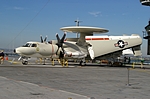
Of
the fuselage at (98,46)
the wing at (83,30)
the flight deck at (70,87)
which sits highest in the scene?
the wing at (83,30)

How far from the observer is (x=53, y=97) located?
30.0 ft

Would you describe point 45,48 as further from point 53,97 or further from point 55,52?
point 53,97

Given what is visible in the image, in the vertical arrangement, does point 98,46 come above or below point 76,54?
above

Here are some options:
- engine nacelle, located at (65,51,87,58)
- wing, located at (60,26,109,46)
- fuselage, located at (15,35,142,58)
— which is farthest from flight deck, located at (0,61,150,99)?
engine nacelle, located at (65,51,87,58)

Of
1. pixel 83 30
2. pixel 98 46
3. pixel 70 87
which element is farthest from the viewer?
pixel 98 46

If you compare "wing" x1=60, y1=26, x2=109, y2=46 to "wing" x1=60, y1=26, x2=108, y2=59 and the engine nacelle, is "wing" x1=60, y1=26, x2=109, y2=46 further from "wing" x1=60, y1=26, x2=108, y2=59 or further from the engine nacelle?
the engine nacelle

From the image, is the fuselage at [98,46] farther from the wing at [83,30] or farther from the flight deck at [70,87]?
the flight deck at [70,87]

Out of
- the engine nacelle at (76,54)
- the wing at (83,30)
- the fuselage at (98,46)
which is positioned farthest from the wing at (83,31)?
the engine nacelle at (76,54)

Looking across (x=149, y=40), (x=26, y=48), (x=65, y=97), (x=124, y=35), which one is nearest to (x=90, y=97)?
(x=65, y=97)

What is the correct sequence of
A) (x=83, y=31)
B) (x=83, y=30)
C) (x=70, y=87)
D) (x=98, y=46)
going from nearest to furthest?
(x=70, y=87)
(x=83, y=30)
(x=83, y=31)
(x=98, y=46)

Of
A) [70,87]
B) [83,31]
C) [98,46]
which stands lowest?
[70,87]

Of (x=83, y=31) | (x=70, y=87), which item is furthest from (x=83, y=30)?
(x=70, y=87)

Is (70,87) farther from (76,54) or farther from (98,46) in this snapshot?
(98,46)

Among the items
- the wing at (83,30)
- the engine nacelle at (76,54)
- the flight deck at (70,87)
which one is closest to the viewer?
the flight deck at (70,87)
